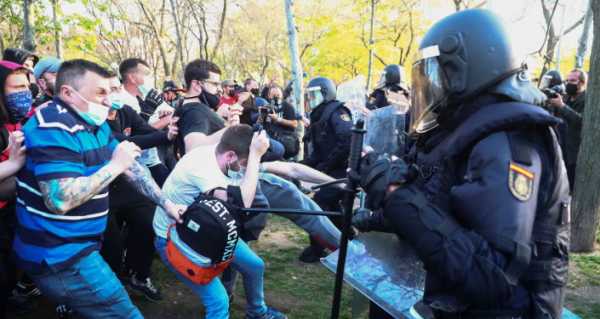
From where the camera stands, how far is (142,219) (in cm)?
393

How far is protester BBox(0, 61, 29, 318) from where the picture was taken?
241cm

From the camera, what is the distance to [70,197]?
7.36ft

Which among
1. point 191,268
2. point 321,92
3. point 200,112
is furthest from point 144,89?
point 191,268

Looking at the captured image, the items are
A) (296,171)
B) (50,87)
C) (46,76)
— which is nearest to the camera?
(296,171)

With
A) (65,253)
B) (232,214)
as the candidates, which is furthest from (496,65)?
(65,253)

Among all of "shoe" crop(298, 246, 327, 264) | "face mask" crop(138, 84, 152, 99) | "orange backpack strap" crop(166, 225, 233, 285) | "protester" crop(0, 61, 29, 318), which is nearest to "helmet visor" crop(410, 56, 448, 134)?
"orange backpack strap" crop(166, 225, 233, 285)

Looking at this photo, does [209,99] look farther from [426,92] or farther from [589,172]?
[589,172]

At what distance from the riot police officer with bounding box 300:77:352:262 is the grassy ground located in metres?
0.37

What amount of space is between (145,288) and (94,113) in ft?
6.69

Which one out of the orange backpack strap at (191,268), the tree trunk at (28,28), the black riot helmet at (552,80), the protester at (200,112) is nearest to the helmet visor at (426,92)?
the orange backpack strap at (191,268)

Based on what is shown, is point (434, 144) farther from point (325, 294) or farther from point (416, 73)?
Answer: point (325, 294)

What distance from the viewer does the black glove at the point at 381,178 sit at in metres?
1.61

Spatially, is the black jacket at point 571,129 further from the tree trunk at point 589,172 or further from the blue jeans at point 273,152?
the blue jeans at point 273,152

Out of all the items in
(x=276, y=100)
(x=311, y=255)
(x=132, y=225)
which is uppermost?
(x=276, y=100)
